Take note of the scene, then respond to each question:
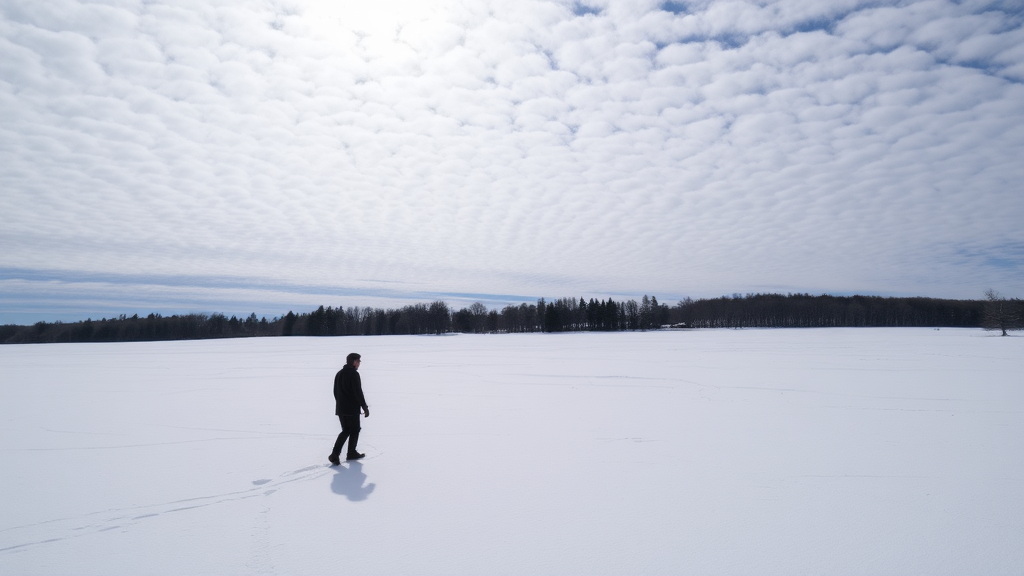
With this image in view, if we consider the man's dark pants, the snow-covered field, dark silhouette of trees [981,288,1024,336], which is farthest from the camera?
dark silhouette of trees [981,288,1024,336]

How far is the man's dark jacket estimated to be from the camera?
6488mm

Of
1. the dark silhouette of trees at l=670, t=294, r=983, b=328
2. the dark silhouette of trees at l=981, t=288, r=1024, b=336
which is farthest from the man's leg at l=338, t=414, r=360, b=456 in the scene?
the dark silhouette of trees at l=670, t=294, r=983, b=328

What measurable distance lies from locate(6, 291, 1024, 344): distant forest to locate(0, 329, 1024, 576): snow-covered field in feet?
262

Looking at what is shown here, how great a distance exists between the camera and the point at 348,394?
6535 millimetres

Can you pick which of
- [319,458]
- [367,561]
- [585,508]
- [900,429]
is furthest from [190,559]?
[900,429]

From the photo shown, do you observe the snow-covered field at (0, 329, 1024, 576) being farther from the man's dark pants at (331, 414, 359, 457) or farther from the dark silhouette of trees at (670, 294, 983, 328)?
Result: the dark silhouette of trees at (670, 294, 983, 328)

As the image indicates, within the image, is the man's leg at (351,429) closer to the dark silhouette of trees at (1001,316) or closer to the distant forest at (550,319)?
the dark silhouette of trees at (1001,316)

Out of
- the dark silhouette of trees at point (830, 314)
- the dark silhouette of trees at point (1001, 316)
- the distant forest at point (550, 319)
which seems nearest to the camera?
the dark silhouette of trees at point (1001, 316)

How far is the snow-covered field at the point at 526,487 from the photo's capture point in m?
3.76

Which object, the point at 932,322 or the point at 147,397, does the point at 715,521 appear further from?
the point at 932,322

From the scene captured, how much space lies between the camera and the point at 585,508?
4664 millimetres

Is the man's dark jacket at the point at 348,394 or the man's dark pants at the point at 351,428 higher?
the man's dark jacket at the point at 348,394

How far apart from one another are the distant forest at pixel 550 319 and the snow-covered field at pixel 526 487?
79.7 meters

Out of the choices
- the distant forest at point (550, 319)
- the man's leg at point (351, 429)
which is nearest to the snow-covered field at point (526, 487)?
the man's leg at point (351, 429)
